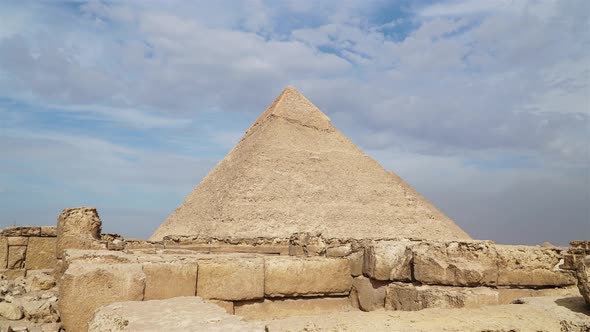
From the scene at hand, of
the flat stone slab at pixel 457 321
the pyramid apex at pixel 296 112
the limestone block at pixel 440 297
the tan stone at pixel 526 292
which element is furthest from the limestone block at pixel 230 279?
the pyramid apex at pixel 296 112

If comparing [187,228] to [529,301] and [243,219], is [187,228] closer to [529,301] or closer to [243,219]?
[243,219]

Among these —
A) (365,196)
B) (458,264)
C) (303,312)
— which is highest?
(365,196)

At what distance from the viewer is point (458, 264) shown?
3.73 m

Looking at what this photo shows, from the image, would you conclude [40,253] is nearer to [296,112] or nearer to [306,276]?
[306,276]

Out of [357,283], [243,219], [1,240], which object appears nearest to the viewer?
[357,283]

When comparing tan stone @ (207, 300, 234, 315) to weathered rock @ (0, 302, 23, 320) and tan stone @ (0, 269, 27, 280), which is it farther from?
tan stone @ (0, 269, 27, 280)

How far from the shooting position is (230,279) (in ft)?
12.3

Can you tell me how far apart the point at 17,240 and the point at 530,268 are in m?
7.33

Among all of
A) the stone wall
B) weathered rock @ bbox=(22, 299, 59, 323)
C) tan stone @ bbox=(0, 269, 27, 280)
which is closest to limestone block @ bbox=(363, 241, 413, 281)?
weathered rock @ bbox=(22, 299, 59, 323)

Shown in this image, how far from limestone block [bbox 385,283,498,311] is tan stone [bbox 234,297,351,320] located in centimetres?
54

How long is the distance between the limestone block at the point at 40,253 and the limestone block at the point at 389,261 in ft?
19.1

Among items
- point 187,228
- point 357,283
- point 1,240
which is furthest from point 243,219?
point 357,283

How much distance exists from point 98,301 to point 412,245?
2.40 m

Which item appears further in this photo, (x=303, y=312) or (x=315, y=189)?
(x=315, y=189)
